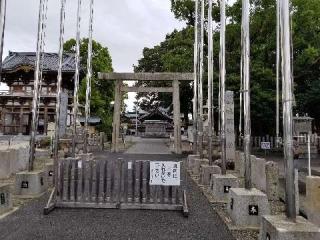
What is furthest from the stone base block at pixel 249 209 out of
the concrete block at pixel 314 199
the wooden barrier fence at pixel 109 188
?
the wooden barrier fence at pixel 109 188

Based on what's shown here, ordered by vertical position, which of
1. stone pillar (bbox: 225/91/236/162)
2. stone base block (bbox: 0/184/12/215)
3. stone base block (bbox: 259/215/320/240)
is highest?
stone pillar (bbox: 225/91/236/162)

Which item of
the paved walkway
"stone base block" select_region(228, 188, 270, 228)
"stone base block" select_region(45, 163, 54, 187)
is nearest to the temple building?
the paved walkway

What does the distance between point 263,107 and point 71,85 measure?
81.9ft

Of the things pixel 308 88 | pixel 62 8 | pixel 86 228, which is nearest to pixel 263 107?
pixel 308 88

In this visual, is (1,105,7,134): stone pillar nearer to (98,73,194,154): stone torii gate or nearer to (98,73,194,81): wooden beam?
(98,73,194,154): stone torii gate

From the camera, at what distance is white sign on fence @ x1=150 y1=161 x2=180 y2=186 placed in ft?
24.5

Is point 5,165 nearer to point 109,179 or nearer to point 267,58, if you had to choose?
point 109,179

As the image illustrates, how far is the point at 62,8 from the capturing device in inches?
444

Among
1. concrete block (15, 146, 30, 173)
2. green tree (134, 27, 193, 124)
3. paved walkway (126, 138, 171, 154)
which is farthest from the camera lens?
green tree (134, 27, 193, 124)

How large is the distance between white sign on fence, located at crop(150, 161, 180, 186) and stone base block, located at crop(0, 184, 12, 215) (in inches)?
116

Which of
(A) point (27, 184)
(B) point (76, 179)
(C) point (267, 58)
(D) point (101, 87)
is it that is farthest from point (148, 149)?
(B) point (76, 179)

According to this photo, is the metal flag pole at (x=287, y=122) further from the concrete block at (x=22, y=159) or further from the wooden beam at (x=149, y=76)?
the wooden beam at (x=149, y=76)

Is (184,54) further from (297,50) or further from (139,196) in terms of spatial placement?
(139,196)

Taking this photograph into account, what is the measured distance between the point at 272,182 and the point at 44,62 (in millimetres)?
37547
